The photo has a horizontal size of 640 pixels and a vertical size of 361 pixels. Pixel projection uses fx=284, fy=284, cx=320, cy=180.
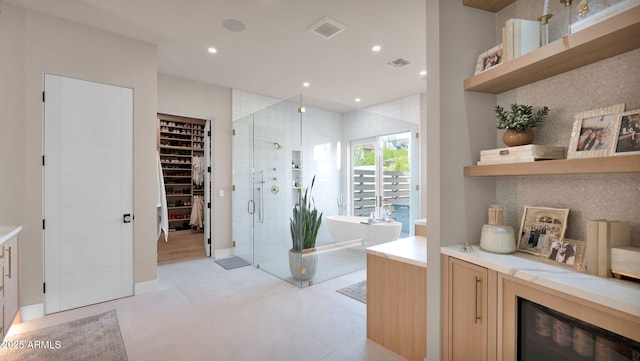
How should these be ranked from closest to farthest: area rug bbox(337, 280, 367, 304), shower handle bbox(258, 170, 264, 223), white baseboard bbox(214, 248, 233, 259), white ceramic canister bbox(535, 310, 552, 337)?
white ceramic canister bbox(535, 310, 552, 337) < area rug bbox(337, 280, 367, 304) < shower handle bbox(258, 170, 264, 223) < white baseboard bbox(214, 248, 233, 259)

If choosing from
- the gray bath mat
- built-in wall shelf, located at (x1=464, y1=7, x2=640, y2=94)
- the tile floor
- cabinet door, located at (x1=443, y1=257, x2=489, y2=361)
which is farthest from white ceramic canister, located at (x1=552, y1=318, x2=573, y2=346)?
the gray bath mat

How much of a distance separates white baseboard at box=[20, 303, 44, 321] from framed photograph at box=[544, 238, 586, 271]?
161 inches

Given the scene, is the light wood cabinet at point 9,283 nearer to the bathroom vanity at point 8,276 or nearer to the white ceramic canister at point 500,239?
the bathroom vanity at point 8,276

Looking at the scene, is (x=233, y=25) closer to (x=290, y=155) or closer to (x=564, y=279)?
(x=290, y=155)

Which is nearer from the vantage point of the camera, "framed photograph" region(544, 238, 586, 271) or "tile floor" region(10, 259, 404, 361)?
"framed photograph" region(544, 238, 586, 271)

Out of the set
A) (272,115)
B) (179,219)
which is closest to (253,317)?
(272,115)

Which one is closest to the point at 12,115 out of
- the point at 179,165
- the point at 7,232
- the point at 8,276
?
the point at 7,232

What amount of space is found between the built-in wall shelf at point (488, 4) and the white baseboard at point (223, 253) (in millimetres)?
4497

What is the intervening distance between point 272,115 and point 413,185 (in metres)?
2.62

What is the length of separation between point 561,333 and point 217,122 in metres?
4.69

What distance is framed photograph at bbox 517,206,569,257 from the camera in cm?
152

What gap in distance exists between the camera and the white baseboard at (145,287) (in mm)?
3182

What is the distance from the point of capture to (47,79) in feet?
9.04

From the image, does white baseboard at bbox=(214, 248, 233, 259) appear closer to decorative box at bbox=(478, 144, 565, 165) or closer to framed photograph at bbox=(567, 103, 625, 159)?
decorative box at bbox=(478, 144, 565, 165)
